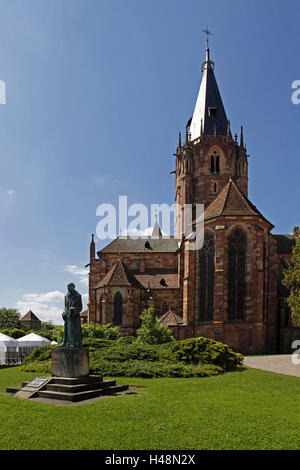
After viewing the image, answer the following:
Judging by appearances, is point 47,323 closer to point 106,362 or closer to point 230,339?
point 230,339

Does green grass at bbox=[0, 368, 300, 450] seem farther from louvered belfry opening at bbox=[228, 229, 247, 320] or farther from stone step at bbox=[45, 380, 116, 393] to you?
louvered belfry opening at bbox=[228, 229, 247, 320]

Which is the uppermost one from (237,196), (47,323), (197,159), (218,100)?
(218,100)

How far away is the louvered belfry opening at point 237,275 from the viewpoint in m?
35.6

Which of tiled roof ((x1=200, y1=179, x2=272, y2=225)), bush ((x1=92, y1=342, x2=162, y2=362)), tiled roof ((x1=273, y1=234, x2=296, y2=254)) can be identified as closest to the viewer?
bush ((x1=92, y1=342, x2=162, y2=362))

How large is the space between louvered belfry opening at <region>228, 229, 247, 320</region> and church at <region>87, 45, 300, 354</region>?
3.5 inches

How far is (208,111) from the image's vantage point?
180 ft

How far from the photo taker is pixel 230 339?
34.6 m

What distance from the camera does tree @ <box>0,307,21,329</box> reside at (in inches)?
2926

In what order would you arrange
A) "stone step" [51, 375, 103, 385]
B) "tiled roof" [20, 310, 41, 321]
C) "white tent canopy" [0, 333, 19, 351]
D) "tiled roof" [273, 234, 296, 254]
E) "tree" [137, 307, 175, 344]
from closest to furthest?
1. "stone step" [51, 375, 103, 385]
2. "white tent canopy" [0, 333, 19, 351]
3. "tree" [137, 307, 175, 344]
4. "tiled roof" [273, 234, 296, 254]
5. "tiled roof" [20, 310, 41, 321]

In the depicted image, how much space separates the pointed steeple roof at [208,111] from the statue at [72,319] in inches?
1625

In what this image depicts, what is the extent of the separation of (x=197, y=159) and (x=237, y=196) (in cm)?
1515

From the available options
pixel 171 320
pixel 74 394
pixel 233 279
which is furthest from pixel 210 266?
pixel 74 394

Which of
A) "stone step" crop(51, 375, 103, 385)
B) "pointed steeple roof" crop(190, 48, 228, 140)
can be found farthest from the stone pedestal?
"pointed steeple roof" crop(190, 48, 228, 140)
